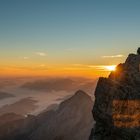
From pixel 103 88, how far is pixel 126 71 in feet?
18.8

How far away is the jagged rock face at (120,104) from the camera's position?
50.7 m

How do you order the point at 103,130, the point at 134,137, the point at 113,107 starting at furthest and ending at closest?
the point at 103,130, the point at 113,107, the point at 134,137

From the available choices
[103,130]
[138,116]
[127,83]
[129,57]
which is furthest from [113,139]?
[129,57]

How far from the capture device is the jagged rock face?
50719mm

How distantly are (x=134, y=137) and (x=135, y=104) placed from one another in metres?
5.96

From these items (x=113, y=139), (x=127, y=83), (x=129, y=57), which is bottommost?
(x=113, y=139)

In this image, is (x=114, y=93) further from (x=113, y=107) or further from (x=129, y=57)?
(x=129, y=57)

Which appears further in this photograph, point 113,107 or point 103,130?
point 103,130

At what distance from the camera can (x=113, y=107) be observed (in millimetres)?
53125

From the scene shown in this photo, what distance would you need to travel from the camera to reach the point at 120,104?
52.9 metres

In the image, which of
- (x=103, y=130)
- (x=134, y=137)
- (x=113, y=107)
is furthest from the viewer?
(x=103, y=130)

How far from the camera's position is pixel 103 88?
56656 millimetres

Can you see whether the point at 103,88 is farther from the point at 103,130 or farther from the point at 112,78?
the point at 103,130

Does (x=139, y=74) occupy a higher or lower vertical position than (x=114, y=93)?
higher
